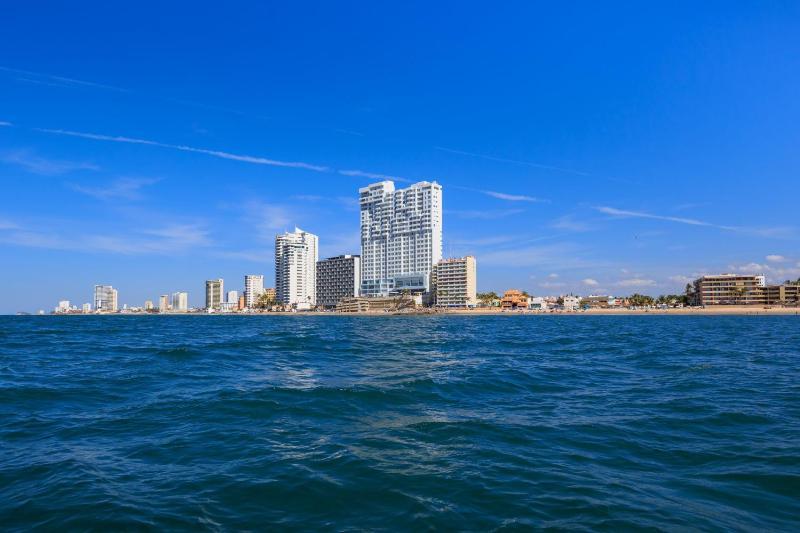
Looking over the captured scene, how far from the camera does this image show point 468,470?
9031mm

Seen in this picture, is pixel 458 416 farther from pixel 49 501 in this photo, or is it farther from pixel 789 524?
pixel 49 501

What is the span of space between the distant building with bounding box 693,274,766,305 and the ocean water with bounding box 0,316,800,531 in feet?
627

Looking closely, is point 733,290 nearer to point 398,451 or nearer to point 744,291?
point 744,291

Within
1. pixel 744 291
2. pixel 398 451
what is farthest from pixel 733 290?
pixel 398 451

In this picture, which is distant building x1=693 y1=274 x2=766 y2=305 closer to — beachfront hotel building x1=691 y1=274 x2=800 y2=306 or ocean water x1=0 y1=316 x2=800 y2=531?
beachfront hotel building x1=691 y1=274 x2=800 y2=306

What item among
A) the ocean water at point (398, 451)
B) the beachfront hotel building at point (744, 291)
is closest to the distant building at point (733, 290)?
the beachfront hotel building at point (744, 291)

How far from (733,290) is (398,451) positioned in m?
210

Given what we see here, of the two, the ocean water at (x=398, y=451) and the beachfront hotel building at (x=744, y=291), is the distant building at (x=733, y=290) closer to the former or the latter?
the beachfront hotel building at (x=744, y=291)

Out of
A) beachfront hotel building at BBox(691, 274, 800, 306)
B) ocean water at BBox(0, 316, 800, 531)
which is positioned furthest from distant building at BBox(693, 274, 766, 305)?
ocean water at BBox(0, 316, 800, 531)

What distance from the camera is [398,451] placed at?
33.6ft

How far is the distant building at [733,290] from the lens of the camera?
17900cm

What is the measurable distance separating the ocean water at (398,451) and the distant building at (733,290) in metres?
191

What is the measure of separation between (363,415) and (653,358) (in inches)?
856

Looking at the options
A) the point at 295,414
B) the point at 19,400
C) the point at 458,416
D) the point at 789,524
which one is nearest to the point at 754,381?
the point at 458,416
